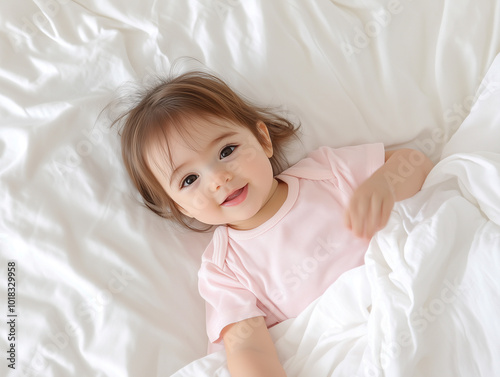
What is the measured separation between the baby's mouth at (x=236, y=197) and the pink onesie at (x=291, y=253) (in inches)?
4.6

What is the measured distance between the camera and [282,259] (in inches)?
47.4

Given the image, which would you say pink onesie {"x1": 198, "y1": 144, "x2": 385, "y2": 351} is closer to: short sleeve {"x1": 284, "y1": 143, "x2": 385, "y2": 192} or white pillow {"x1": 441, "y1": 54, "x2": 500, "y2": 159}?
short sleeve {"x1": 284, "y1": 143, "x2": 385, "y2": 192}

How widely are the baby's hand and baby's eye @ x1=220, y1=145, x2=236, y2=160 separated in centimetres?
29

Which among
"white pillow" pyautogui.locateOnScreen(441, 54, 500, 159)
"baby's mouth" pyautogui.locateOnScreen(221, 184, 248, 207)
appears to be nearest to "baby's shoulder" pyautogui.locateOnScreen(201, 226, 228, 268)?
"baby's mouth" pyautogui.locateOnScreen(221, 184, 248, 207)

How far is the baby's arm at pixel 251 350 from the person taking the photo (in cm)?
108

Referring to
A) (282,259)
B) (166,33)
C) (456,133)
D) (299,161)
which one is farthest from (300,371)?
(166,33)

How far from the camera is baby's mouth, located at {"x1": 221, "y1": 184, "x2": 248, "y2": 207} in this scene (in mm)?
1150

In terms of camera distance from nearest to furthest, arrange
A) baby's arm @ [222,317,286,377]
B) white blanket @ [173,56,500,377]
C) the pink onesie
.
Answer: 1. white blanket @ [173,56,500,377]
2. baby's arm @ [222,317,286,377]
3. the pink onesie

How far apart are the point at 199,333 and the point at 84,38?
2.72 feet

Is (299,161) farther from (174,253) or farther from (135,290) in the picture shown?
(135,290)

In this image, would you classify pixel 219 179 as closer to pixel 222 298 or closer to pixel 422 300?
pixel 222 298
